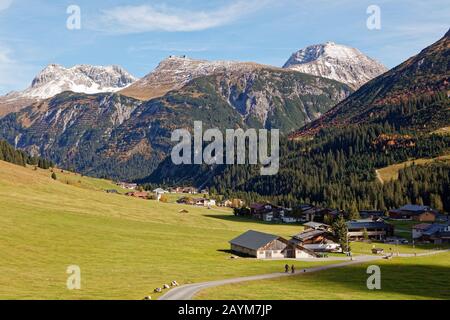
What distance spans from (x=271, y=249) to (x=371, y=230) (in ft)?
211

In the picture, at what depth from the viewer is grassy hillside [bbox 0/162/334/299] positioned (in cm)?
6119

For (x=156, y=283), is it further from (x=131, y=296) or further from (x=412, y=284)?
(x=412, y=284)

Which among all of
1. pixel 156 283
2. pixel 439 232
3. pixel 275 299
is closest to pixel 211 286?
pixel 156 283

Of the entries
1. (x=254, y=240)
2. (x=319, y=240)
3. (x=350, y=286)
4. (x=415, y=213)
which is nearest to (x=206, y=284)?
(x=350, y=286)

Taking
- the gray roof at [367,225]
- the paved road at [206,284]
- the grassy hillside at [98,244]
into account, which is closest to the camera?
the paved road at [206,284]

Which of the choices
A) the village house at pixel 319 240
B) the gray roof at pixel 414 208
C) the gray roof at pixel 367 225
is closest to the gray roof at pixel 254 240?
the village house at pixel 319 240

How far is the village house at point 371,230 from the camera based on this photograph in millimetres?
152875

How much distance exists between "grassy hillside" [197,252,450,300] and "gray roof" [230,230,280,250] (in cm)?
2069

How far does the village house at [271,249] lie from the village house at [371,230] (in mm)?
52949

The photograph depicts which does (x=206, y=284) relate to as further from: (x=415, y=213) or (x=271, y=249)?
(x=415, y=213)

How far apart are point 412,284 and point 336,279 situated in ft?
34.0

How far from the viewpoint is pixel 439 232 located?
144 m

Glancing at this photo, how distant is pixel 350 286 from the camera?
213 feet

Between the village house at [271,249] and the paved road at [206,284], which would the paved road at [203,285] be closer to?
the paved road at [206,284]
